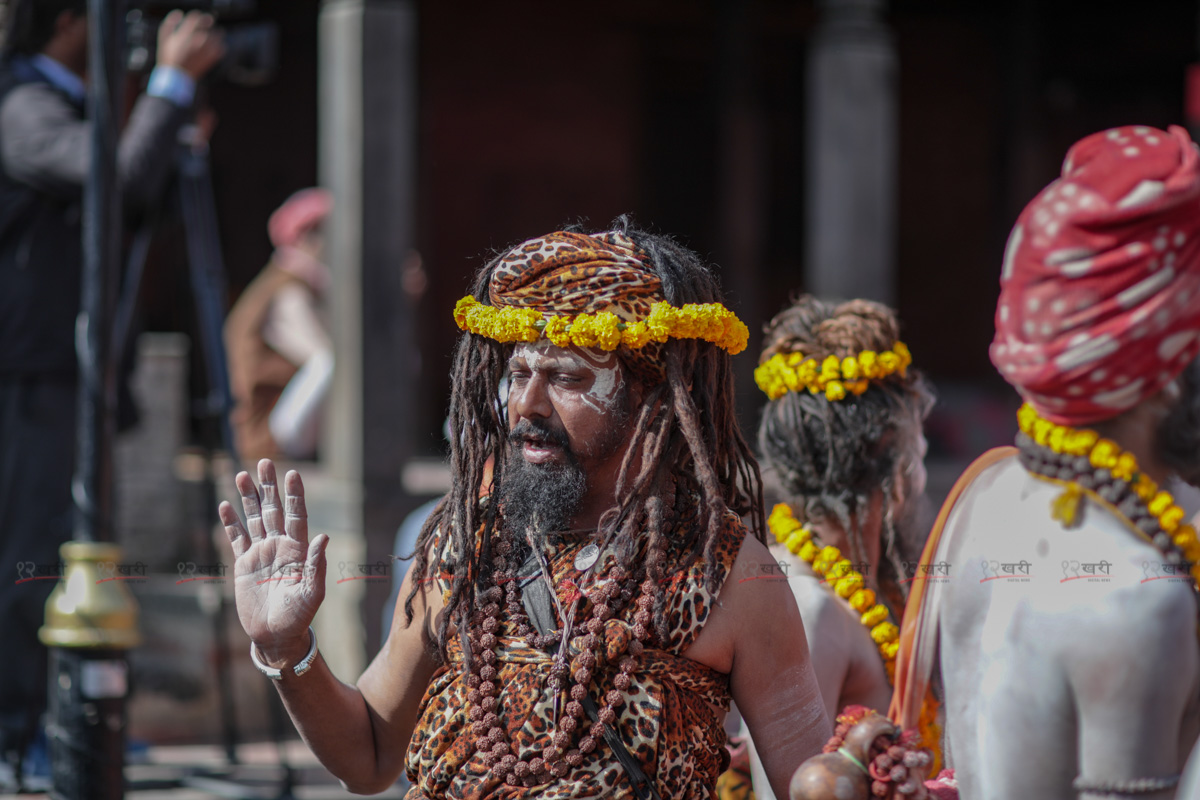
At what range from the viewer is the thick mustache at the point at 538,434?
2.15 m

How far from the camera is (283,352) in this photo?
277 inches

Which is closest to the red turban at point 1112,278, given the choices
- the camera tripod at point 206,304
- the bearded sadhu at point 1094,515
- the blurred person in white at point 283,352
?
the bearded sadhu at point 1094,515

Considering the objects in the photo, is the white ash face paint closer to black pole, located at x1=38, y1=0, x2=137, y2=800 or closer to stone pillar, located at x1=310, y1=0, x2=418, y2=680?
black pole, located at x1=38, y1=0, x2=137, y2=800

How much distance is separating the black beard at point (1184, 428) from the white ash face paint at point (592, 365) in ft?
2.93

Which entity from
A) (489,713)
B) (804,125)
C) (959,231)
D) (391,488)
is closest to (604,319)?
(489,713)

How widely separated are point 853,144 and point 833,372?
4.24 m

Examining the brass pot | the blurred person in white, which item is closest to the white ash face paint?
the brass pot

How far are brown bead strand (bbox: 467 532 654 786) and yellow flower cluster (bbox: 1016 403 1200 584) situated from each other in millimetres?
725

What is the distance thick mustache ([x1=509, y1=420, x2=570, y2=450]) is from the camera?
2.15 m

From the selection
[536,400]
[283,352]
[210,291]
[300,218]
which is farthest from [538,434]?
[300,218]

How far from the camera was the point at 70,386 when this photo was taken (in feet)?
15.0

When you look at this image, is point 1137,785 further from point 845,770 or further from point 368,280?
point 368,280

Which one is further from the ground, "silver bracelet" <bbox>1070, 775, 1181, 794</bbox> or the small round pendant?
the small round pendant

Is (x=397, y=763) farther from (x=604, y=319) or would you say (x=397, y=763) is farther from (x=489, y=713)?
(x=604, y=319)
